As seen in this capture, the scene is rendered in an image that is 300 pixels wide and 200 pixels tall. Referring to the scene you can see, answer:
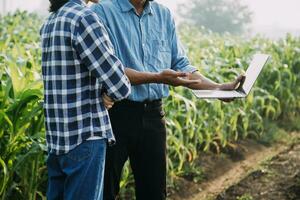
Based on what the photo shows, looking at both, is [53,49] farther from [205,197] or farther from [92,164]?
[205,197]

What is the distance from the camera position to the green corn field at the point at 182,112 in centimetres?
259

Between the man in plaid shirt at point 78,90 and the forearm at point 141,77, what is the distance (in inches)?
9.6

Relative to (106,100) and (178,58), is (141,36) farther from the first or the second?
(106,100)

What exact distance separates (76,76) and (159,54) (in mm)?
625

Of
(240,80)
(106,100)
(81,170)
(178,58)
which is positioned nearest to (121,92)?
(106,100)

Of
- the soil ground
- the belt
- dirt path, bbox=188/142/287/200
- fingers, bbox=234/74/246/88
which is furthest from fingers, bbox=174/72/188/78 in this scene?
dirt path, bbox=188/142/287/200

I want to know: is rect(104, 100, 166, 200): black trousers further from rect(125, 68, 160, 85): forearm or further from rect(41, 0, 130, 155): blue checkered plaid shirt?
rect(41, 0, 130, 155): blue checkered plaid shirt

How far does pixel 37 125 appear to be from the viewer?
275cm

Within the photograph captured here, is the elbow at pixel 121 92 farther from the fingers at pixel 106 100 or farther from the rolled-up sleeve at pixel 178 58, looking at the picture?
the rolled-up sleeve at pixel 178 58

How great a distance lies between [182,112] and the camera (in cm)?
422

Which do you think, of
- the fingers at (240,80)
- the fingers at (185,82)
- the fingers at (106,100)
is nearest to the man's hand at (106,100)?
the fingers at (106,100)

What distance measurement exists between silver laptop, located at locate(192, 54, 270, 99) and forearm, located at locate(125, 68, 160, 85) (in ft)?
0.71

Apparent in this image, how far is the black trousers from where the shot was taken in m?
2.15

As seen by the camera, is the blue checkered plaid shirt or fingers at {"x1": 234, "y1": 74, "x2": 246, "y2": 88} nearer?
the blue checkered plaid shirt
